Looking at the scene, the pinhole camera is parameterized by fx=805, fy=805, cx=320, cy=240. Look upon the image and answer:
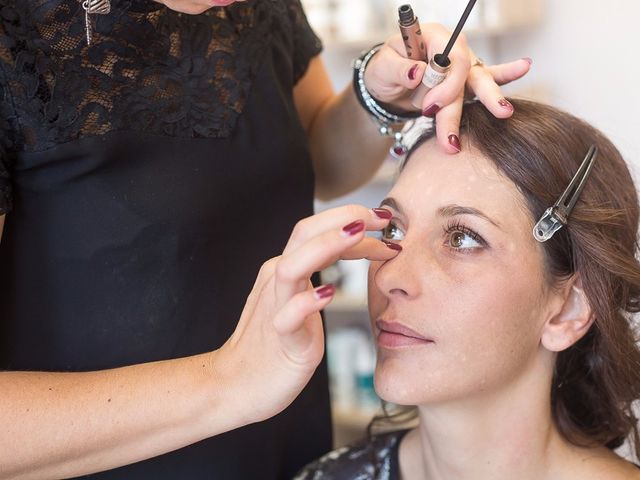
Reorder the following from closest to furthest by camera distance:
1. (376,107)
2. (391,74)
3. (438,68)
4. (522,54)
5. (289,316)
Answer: (289,316) → (438,68) → (391,74) → (376,107) → (522,54)

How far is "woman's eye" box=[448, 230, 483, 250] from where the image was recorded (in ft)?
3.71

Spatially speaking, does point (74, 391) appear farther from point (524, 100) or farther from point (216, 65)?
point (524, 100)

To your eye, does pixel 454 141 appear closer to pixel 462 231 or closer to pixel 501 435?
pixel 462 231

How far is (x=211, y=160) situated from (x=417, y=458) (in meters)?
0.61

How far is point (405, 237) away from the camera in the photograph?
1156mm

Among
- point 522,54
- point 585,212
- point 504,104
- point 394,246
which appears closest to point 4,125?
point 394,246

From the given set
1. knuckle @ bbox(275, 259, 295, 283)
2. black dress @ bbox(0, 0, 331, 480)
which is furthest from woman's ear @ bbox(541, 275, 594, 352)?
knuckle @ bbox(275, 259, 295, 283)

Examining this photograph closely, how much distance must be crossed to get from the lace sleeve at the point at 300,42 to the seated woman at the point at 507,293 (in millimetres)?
283

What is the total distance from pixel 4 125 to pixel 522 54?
2.03 meters

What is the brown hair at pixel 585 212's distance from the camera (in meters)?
1.14

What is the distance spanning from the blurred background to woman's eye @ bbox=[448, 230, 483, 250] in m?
1.11

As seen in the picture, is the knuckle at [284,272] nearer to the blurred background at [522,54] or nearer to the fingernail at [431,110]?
the fingernail at [431,110]

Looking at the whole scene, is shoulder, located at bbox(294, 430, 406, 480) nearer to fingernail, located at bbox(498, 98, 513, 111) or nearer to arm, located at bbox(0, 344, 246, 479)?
arm, located at bbox(0, 344, 246, 479)

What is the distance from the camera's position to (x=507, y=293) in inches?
44.1
